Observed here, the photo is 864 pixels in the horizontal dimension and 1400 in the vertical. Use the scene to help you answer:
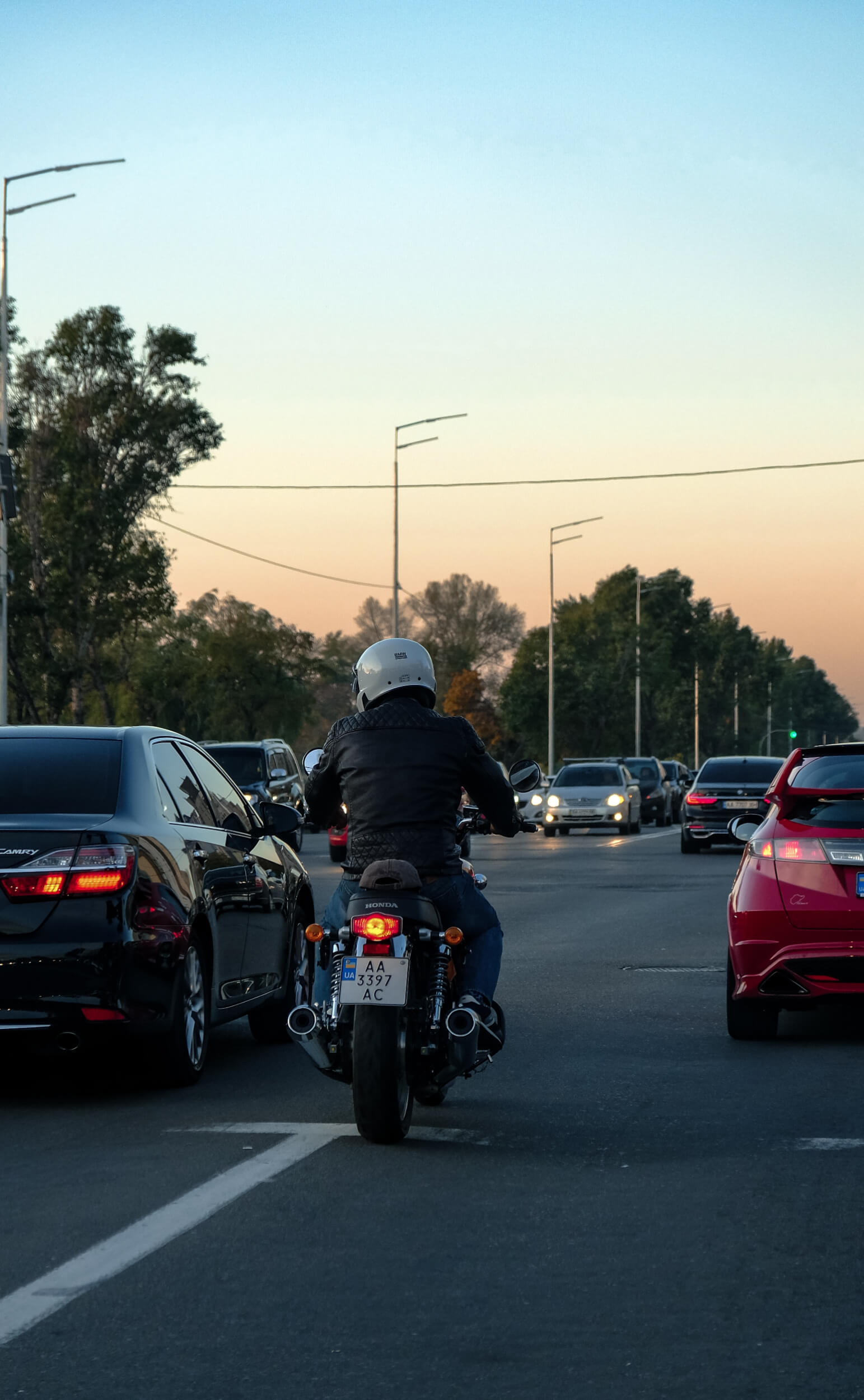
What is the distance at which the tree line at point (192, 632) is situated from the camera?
60.2 m

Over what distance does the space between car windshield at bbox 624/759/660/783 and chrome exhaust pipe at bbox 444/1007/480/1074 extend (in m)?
41.1

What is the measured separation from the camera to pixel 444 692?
426 ft

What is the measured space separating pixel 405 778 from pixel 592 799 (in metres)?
34.6

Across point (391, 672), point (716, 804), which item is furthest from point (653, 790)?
point (391, 672)

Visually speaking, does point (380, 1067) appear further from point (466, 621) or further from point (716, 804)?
point (466, 621)

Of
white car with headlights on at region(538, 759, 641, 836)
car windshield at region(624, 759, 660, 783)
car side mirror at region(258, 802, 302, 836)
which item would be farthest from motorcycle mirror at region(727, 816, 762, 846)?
car windshield at region(624, 759, 660, 783)

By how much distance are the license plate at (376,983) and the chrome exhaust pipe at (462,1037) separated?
0.80 feet

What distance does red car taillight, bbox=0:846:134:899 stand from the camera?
7828 mm

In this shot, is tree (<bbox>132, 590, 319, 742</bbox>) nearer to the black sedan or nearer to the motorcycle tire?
the black sedan

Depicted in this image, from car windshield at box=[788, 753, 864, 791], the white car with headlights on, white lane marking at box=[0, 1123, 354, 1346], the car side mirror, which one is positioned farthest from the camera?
the white car with headlights on

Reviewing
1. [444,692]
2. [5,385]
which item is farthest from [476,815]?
[444,692]

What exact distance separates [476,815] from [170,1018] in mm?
1474

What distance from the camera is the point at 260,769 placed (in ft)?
103

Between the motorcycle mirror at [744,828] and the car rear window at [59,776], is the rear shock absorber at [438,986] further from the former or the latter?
the motorcycle mirror at [744,828]
